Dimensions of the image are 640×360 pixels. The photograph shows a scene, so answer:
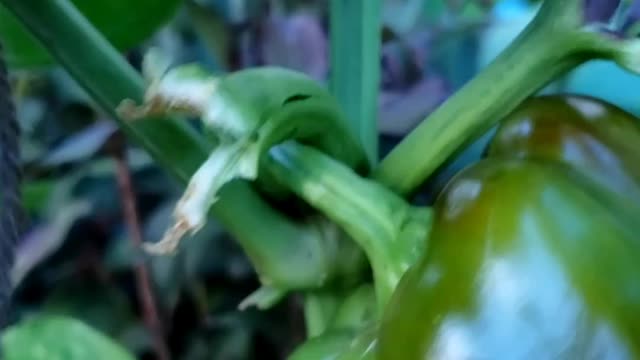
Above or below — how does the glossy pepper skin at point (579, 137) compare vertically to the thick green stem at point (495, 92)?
below

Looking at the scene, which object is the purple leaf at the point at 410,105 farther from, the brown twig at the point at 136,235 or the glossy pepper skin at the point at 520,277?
the glossy pepper skin at the point at 520,277

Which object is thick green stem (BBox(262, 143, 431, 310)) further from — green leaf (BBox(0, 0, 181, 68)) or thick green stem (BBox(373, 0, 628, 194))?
green leaf (BBox(0, 0, 181, 68))

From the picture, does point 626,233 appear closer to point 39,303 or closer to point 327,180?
point 327,180

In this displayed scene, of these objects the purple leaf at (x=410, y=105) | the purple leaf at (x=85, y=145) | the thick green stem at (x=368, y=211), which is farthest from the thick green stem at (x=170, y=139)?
the purple leaf at (x=85, y=145)

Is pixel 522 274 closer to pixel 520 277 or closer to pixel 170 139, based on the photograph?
pixel 520 277

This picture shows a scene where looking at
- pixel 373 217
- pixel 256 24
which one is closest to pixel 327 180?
pixel 373 217

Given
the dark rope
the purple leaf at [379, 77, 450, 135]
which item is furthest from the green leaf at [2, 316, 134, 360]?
the purple leaf at [379, 77, 450, 135]
